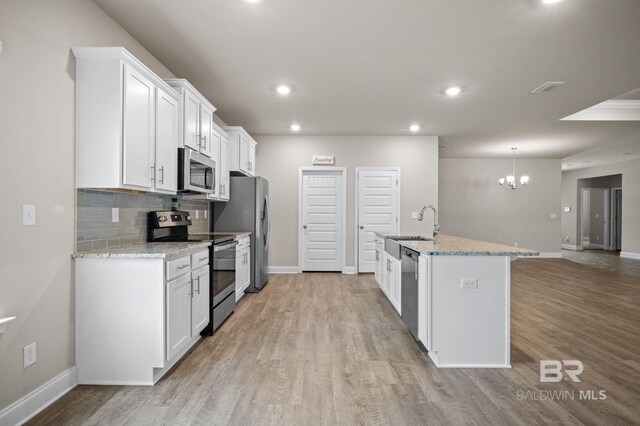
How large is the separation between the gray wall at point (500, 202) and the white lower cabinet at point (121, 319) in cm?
782

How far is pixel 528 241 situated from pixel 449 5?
813cm

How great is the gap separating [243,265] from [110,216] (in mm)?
2058

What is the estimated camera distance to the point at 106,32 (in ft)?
8.50

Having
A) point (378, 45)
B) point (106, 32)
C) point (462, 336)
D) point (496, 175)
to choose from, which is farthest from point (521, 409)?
point (496, 175)

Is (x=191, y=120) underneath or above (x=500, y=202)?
above

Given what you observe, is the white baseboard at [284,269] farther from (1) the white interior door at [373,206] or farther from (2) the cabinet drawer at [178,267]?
(2) the cabinet drawer at [178,267]

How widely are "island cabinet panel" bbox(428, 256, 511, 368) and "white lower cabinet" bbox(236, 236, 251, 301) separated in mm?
2492

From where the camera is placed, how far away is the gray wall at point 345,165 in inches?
253

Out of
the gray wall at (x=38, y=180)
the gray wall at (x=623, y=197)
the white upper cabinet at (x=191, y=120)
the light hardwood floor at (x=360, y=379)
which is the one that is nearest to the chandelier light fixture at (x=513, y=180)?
the gray wall at (x=623, y=197)

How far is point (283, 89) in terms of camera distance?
4152 millimetres

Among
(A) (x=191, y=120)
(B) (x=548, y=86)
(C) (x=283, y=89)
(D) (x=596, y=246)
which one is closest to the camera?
(A) (x=191, y=120)

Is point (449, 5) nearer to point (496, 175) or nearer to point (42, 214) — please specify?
point (42, 214)

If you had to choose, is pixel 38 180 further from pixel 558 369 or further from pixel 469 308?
pixel 558 369

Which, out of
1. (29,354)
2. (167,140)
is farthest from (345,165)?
(29,354)
